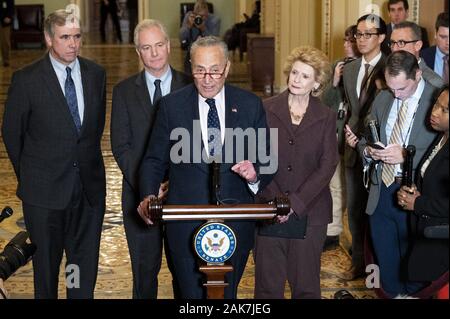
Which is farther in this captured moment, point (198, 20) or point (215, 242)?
point (198, 20)

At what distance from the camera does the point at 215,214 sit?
3.63 meters

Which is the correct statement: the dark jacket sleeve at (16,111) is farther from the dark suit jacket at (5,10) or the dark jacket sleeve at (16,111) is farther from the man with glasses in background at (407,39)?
the dark suit jacket at (5,10)

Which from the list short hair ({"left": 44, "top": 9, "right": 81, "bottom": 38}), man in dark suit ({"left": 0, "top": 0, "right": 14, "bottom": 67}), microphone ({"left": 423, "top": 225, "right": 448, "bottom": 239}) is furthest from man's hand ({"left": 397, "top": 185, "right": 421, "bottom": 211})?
man in dark suit ({"left": 0, "top": 0, "right": 14, "bottom": 67})

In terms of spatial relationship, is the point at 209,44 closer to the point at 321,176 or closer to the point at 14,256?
the point at 321,176

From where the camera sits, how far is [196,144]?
4.38 m

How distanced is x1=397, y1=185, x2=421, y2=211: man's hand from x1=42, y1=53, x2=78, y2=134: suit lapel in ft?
5.91

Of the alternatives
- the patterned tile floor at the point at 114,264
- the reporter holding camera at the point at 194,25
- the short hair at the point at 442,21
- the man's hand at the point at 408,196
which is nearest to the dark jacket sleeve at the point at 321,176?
the man's hand at the point at 408,196

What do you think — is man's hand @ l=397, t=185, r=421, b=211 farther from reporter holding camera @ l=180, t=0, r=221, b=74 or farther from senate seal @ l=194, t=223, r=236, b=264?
reporter holding camera @ l=180, t=0, r=221, b=74

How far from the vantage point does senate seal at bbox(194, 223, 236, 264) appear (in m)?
3.64

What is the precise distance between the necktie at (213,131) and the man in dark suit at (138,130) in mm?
856

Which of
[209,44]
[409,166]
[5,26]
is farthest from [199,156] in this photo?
[5,26]

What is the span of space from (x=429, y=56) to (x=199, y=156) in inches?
104

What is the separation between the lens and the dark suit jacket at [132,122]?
17.3 feet
